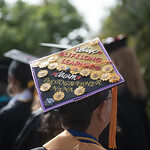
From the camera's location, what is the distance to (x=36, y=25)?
6.98 meters

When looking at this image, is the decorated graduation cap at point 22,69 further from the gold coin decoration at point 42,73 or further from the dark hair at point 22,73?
the gold coin decoration at point 42,73

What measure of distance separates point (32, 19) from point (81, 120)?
695cm

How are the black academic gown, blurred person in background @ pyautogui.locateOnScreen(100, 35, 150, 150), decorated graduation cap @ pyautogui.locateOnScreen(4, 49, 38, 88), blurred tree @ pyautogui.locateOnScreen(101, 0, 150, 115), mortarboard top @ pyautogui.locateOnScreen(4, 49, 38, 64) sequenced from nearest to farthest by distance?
1. the black academic gown
2. mortarboard top @ pyautogui.locateOnScreen(4, 49, 38, 64)
3. decorated graduation cap @ pyautogui.locateOnScreen(4, 49, 38, 88)
4. blurred person in background @ pyautogui.locateOnScreen(100, 35, 150, 150)
5. blurred tree @ pyautogui.locateOnScreen(101, 0, 150, 115)

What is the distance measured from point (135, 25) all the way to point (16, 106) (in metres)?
7.39

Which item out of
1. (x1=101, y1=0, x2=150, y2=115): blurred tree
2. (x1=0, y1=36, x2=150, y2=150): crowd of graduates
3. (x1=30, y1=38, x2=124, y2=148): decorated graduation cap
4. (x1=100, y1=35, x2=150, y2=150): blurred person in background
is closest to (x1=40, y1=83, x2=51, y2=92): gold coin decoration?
(x1=30, y1=38, x2=124, y2=148): decorated graduation cap

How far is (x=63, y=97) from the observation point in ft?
4.36

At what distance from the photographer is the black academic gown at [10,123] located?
8.21 ft

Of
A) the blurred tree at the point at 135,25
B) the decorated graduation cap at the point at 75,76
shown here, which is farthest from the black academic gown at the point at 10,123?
the blurred tree at the point at 135,25

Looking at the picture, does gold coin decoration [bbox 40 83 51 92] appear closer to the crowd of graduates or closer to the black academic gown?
the crowd of graduates

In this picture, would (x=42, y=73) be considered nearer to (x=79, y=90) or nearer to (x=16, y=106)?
(x=79, y=90)

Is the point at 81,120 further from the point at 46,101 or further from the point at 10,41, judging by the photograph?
the point at 10,41

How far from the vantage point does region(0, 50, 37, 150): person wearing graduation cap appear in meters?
2.51

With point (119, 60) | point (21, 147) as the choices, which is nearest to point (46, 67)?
point (21, 147)

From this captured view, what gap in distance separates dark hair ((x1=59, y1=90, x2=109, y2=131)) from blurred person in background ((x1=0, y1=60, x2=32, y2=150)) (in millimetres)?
1366
